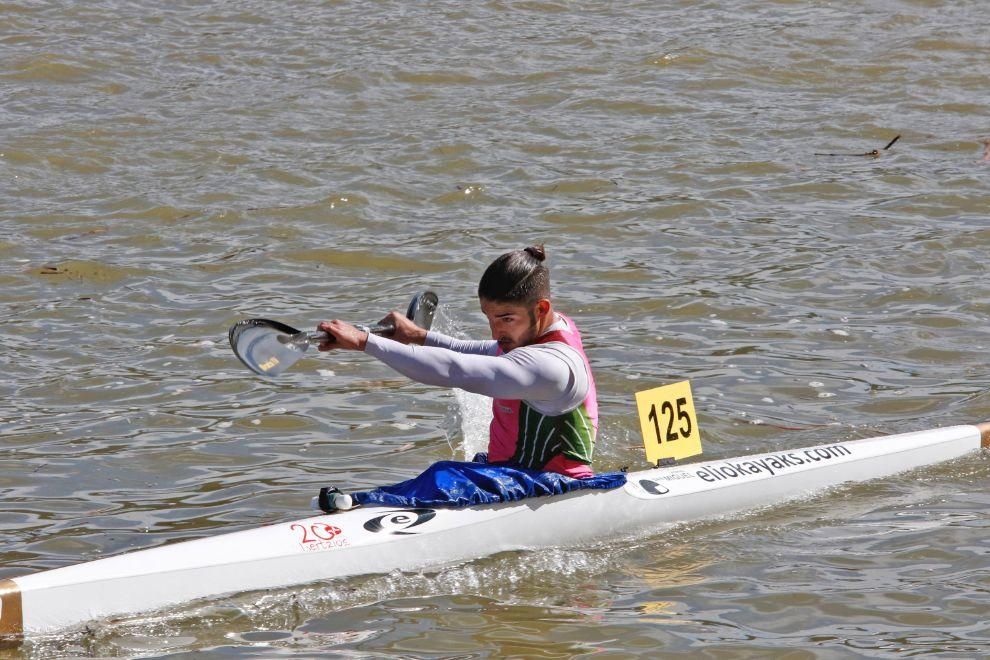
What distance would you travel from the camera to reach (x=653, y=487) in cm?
582

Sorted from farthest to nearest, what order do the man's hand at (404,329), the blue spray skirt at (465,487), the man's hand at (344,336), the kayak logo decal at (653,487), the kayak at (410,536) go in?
the kayak logo decal at (653,487), the man's hand at (404,329), the blue spray skirt at (465,487), the man's hand at (344,336), the kayak at (410,536)

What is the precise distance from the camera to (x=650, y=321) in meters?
8.66

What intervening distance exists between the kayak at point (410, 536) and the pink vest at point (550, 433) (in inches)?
5.8

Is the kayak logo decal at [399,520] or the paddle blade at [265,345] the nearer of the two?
the paddle blade at [265,345]

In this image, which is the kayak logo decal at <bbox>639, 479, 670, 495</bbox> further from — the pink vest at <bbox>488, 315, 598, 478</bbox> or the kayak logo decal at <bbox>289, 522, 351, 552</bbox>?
the kayak logo decal at <bbox>289, 522, 351, 552</bbox>

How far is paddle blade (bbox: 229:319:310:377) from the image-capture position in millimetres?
4801

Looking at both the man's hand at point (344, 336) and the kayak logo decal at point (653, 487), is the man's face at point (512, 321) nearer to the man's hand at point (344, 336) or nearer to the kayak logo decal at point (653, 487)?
the man's hand at point (344, 336)

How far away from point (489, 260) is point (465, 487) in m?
4.69

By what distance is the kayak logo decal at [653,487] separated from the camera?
5.79m

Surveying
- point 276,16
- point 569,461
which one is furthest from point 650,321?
point 276,16

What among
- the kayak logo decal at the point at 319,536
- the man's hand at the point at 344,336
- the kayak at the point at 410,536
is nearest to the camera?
the kayak at the point at 410,536

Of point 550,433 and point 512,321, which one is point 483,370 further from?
point 550,433

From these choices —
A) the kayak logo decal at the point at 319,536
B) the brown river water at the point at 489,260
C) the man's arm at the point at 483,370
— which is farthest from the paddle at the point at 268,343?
the brown river water at the point at 489,260

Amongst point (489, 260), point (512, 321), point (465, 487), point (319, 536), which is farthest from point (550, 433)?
point (489, 260)
